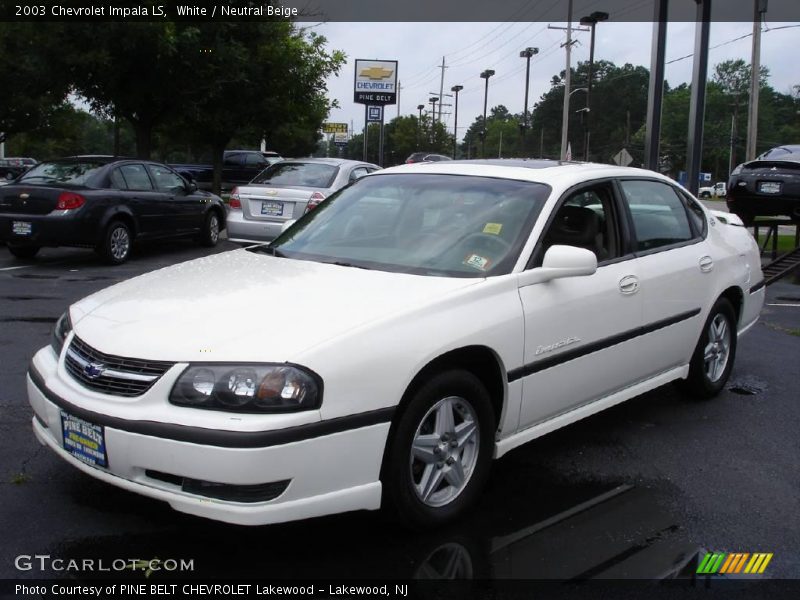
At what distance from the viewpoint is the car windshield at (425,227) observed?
12.8ft

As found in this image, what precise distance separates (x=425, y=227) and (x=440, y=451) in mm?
1292

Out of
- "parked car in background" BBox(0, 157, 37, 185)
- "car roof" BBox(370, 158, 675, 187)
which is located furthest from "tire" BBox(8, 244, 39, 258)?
"car roof" BBox(370, 158, 675, 187)

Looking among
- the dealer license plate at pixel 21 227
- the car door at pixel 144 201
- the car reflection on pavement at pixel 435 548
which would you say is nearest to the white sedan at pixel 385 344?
the car reflection on pavement at pixel 435 548

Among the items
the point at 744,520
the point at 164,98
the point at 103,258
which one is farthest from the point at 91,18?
the point at 744,520

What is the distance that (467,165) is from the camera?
470 cm

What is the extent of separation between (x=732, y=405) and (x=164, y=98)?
14.5m

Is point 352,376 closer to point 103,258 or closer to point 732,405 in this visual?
point 732,405

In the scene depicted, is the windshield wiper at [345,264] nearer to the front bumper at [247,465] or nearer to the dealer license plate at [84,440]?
the front bumper at [247,465]

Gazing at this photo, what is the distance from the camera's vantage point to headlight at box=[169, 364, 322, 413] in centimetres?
288

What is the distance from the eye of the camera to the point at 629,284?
14.3ft

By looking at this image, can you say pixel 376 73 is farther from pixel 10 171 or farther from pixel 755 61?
pixel 10 171

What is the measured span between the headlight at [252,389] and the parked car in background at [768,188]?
38.8 ft

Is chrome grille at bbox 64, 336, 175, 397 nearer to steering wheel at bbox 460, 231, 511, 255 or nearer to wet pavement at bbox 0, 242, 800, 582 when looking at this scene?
wet pavement at bbox 0, 242, 800, 582

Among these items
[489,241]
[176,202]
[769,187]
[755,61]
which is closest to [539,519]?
[489,241]
